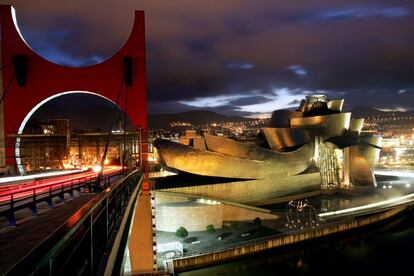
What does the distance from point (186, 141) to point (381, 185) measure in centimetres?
1570

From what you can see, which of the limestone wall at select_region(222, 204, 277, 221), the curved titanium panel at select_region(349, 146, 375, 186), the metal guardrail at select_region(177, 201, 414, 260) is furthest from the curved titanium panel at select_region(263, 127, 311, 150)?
the limestone wall at select_region(222, 204, 277, 221)

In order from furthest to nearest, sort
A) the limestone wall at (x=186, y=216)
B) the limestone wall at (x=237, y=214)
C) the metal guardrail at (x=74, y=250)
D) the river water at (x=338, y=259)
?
the limestone wall at (x=237, y=214) → the limestone wall at (x=186, y=216) → the river water at (x=338, y=259) → the metal guardrail at (x=74, y=250)

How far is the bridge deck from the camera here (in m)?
2.48

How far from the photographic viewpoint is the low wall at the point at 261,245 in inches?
485

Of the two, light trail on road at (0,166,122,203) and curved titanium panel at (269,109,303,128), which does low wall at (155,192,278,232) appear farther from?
curved titanium panel at (269,109,303,128)

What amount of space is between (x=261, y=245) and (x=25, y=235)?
1148cm

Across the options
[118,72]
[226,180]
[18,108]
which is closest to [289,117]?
[226,180]

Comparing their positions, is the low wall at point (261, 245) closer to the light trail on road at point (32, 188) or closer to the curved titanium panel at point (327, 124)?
the light trail on road at point (32, 188)

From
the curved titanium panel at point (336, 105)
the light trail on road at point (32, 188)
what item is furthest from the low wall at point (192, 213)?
the curved titanium panel at point (336, 105)

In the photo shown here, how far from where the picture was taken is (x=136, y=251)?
1089cm

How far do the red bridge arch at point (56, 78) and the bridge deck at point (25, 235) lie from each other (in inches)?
280

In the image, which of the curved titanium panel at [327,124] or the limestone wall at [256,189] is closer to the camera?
the limestone wall at [256,189]

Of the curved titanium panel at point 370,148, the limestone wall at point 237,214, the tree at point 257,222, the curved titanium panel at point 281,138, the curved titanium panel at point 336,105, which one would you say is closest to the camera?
the tree at point 257,222

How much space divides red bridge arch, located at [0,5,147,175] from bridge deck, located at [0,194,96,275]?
7.12m
